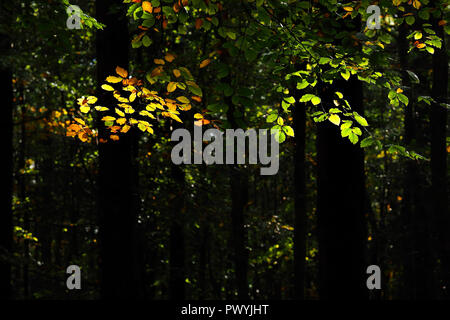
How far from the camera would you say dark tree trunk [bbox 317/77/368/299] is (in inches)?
211

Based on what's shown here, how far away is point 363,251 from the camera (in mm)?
5418

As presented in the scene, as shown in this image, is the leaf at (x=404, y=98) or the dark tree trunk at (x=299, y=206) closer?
the leaf at (x=404, y=98)

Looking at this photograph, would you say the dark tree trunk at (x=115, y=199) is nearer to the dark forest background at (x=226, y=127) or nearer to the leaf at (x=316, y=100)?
the dark forest background at (x=226, y=127)

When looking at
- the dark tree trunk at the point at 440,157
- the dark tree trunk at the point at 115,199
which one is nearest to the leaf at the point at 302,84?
the dark tree trunk at the point at 115,199

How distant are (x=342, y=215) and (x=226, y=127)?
6.65 ft

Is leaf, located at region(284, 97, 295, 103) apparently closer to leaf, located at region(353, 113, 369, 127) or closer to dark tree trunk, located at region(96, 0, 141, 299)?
leaf, located at region(353, 113, 369, 127)

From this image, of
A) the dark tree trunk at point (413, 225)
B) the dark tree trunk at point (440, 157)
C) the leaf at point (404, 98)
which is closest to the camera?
the leaf at point (404, 98)

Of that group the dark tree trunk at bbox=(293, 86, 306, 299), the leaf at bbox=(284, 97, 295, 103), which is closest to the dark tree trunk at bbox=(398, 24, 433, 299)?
the dark tree trunk at bbox=(293, 86, 306, 299)

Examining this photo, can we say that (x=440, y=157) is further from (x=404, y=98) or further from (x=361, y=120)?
(x=361, y=120)

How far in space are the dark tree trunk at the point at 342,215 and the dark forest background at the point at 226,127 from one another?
15mm

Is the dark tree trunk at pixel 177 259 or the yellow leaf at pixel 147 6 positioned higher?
the yellow leaf at pixel 147 6

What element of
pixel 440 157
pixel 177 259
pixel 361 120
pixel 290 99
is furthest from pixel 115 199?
pixel 440 157

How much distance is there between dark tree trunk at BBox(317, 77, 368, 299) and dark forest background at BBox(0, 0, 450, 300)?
0.02 meters

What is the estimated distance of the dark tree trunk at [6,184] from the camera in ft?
35.3
